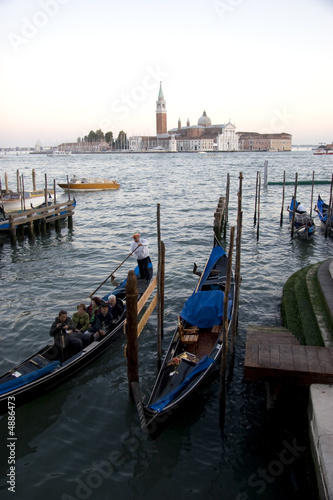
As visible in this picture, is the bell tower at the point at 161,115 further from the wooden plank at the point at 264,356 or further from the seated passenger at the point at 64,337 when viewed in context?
the wooden plank at the point at 264,356

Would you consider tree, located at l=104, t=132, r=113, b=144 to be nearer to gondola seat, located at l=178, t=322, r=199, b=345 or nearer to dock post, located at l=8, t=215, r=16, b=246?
dock post, located at l=8, t=215, r=16, b=246

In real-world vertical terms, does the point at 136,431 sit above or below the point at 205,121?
below

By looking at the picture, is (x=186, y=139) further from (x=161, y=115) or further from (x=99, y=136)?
(x=99, y=136)

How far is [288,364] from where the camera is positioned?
499 centimetres

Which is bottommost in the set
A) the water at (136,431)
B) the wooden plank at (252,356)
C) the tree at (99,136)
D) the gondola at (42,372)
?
the water at (136,431)

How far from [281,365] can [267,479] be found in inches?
48.2

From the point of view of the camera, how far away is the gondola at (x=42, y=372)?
17.9 feet

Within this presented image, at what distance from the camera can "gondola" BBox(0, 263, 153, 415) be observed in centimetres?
545

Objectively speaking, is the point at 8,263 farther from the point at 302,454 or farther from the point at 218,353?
the point at 302,454

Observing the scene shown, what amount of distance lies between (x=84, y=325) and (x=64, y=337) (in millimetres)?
758

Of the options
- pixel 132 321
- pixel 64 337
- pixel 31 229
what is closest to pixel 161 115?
pixel 31 229

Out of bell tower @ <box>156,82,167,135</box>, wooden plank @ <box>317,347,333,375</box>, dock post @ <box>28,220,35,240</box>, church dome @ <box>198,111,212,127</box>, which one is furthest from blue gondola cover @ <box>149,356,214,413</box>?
church dome @ <box>198,111,212,127</box>

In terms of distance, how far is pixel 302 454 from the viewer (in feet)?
15.8

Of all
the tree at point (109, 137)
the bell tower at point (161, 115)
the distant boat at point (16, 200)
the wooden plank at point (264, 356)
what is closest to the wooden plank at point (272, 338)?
the wooden plank at point (264, 356)
